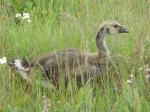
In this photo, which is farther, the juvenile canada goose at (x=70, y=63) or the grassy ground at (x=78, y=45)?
the juvenile canada goose at (x=70, y=63)

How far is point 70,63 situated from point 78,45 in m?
0.51

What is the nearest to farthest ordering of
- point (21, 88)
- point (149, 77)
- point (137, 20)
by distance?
point (149, 77) < point (21, 88) < point (137, 20)

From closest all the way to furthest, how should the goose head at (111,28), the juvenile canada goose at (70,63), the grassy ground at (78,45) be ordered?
the grassy ground at (78,45) < the juvenile canada goose at (70,63) < the goose head at (111,28)

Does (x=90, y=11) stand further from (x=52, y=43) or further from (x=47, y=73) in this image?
(x=47, y=73)

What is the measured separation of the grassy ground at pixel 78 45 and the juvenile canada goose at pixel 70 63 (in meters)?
0.10

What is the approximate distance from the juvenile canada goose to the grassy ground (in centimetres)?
10

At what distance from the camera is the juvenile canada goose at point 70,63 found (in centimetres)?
485

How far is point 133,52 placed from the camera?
485 centimetres

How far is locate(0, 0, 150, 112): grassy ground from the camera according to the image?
165 inches

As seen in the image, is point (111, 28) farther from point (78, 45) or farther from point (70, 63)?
point (70, 63)


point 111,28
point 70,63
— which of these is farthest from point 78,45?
point 70,63

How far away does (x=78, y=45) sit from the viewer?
544 centimetres

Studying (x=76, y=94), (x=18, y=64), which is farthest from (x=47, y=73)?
(x=76, y=94)

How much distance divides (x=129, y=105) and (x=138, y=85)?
1.71 ft
